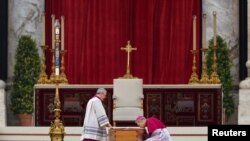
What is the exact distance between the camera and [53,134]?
14.8 m

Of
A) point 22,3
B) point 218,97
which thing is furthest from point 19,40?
point 218,97

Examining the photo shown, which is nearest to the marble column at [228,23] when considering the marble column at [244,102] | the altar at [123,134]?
the marble column at [244,102]

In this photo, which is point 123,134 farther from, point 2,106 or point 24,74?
point 24,74

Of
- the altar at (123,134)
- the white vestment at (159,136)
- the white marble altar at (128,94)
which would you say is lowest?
the altar at (123,134)

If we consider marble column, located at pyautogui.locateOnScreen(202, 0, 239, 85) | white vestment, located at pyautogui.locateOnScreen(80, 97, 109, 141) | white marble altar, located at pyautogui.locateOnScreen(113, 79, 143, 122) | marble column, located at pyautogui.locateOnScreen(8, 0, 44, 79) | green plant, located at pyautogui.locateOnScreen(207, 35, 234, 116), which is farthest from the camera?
marble column, located at pyautogui.locateOnScreen(8, 0, 44, 79)

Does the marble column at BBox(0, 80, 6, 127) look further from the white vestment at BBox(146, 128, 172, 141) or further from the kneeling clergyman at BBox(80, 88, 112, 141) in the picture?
the white vestment at BBox(146, 128, 172, 141)

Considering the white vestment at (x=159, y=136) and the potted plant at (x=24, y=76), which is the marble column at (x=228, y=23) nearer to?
the potted plant at (x=24, y=76)

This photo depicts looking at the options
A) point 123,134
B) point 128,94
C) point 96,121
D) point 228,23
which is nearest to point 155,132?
point 96,121

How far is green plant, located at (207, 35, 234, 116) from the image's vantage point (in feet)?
76.3

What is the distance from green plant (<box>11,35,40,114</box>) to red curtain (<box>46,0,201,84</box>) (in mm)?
735

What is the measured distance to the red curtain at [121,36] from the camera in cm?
2450

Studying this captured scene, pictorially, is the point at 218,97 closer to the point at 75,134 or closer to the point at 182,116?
the point at 182,116

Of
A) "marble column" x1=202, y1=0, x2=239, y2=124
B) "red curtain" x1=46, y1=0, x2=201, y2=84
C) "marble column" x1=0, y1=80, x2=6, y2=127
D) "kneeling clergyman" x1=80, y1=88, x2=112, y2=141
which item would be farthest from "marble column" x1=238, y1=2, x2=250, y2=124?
"kneeling clergyman" x1=80, y1=88, x2=112, y2=141

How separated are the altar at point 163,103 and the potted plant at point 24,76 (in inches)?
118
